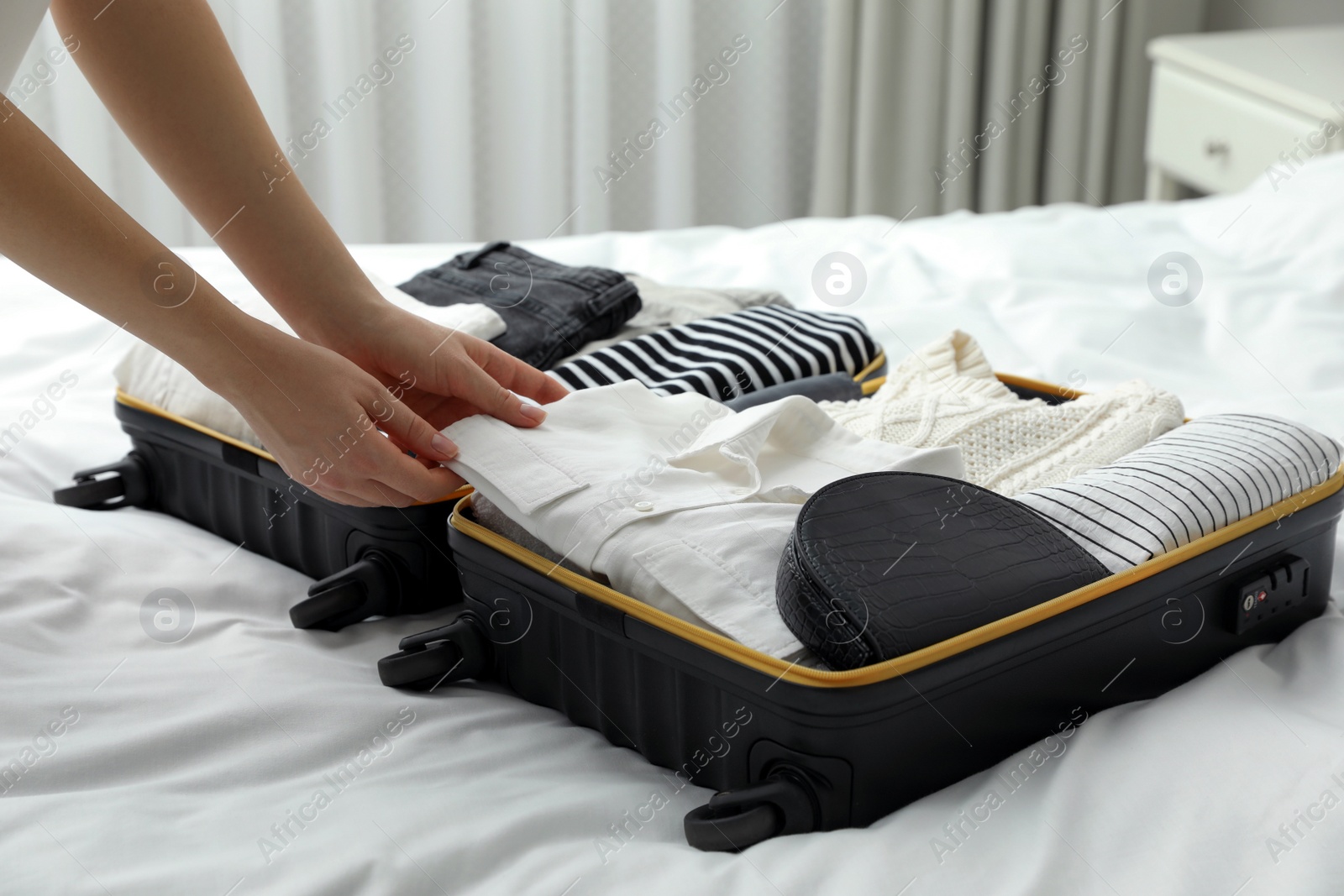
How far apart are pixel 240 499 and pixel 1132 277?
1.07 meters

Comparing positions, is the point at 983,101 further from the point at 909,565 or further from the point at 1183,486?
the point at 909,565

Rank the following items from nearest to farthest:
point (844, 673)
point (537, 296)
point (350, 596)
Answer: point (844, 673) → point (350, 596) → point (537, 296)

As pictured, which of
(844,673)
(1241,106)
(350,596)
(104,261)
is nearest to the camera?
(844,673)

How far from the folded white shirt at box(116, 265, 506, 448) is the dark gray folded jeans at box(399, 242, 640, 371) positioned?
35mm

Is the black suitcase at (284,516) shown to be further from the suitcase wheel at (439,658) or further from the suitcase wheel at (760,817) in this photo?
the suitcase wheel at (760,817)

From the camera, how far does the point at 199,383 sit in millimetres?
937

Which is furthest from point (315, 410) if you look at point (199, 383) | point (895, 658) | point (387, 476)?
point (895, 658)

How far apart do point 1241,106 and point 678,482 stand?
1697 mm

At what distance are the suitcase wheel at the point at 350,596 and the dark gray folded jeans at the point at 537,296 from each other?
10.9 inches

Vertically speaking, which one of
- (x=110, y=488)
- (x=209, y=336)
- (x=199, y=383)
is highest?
(x=209, y=336)

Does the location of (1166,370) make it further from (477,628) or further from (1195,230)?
(477,628)

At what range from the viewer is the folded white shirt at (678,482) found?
0.64m

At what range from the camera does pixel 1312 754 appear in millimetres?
614

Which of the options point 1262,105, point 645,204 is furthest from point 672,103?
point 1262,105
